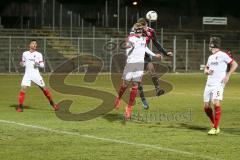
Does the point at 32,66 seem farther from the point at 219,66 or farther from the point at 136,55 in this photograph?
the point at 219,66

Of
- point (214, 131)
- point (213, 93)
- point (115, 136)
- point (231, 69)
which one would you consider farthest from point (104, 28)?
point (115, 136)

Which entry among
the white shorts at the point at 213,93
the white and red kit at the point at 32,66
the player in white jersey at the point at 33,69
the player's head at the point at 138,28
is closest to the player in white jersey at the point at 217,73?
the white shorts at the point at 213,93

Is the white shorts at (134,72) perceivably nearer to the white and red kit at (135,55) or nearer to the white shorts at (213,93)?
the white and red kit at (135,55)

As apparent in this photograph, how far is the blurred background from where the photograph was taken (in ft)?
145

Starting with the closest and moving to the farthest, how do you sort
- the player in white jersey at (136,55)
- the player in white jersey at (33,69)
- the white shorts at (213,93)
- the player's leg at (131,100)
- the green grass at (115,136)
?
1. the green grass at (115,136)
2. the white shorts at (213,93)
3. the player's leg at (131,100)
4. the player in white jersey at (136,55)
5. the player in white jersey at (33,69)

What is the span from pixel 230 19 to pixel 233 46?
866cm

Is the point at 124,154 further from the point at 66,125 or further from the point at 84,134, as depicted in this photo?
the point at 66,125

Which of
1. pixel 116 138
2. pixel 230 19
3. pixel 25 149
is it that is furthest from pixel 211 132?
pixel 230 19

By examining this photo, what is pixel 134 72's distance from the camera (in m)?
15.2

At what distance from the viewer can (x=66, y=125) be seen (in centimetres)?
1340

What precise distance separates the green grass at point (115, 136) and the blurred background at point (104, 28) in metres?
25.6

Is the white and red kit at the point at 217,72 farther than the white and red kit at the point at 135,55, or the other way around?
the white and red kit at the point at 135,55

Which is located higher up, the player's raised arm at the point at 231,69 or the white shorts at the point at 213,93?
the player's raised arm at the point at 231,69

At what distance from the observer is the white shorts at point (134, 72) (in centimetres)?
1513
